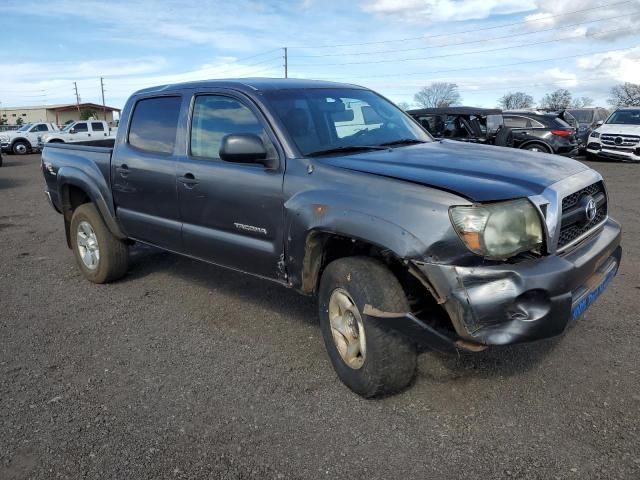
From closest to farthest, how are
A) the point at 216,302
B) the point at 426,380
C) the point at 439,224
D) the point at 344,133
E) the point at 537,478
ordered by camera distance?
the point at 537,478 → the point at 439,224 → the point at 426,380 → the point at 344,133 → the point at 216,302

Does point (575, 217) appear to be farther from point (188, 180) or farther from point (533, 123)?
point (533, 123)

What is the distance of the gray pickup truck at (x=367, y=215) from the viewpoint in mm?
2658

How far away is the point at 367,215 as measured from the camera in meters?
2.90

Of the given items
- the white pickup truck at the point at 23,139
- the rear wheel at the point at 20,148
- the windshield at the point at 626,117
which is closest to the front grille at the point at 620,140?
the windshield at the point at 626,117

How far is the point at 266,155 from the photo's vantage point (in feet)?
11.5

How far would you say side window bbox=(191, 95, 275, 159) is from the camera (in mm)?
3807

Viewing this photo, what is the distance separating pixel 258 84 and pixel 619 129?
1640 cm

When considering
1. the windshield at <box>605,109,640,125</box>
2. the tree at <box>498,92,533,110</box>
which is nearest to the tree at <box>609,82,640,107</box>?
the tree at <box>498,92,533,110</box>

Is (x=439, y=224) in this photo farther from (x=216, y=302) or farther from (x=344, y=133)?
(x=216, y=302)

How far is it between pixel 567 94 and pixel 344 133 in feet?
234

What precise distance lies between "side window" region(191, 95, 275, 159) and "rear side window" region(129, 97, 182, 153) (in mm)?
266

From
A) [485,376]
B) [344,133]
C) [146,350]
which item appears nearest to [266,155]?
[344,133]

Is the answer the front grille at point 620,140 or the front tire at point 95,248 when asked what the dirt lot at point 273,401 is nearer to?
the front tire at point 95,248

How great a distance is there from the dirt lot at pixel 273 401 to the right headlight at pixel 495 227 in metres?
0.97
